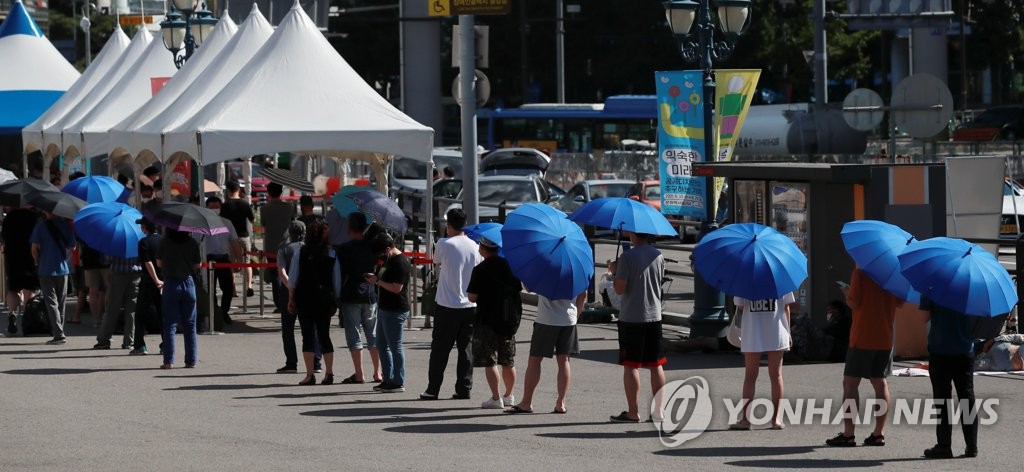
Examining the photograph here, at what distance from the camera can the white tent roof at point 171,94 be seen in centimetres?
2195

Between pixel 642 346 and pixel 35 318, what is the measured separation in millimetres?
9966

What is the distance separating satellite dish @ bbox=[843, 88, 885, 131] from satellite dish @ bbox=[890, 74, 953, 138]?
1108 mm

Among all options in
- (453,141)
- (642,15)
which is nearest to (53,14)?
(453,141)

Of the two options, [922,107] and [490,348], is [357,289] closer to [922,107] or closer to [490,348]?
[490,348]

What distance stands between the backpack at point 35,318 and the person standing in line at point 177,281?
396 cm

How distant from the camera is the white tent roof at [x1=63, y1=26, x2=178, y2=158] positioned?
2410 centimetres

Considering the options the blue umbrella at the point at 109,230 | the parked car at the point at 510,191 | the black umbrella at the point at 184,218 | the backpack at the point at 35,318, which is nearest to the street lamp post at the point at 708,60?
the black umbrella at the point at 184,218

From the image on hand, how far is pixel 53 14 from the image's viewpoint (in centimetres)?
8725

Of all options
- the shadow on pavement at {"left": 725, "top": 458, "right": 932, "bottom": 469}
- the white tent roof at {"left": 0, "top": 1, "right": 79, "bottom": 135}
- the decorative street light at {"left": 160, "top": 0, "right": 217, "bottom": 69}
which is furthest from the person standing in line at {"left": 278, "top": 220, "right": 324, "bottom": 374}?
the white tent roof at {"left": 0, "top": 1, "right": 79, "bottom": 135}

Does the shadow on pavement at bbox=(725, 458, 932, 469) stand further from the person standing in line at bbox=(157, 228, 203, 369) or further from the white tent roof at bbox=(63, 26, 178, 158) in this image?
the white tent roof at bbox=(63, 26, 178, 158)

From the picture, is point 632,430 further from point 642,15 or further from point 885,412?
point 642,15

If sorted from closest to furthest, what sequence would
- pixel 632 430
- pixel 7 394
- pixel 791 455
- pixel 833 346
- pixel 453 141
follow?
1. pixel 791 455
2. pixel 632 430
3. pixel 7 394
4. pixel 833 346
5. pixel 453 141

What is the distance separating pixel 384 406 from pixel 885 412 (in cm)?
428

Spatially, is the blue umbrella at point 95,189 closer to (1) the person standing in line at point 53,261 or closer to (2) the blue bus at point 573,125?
(1) the person standing in line at point 53,261
